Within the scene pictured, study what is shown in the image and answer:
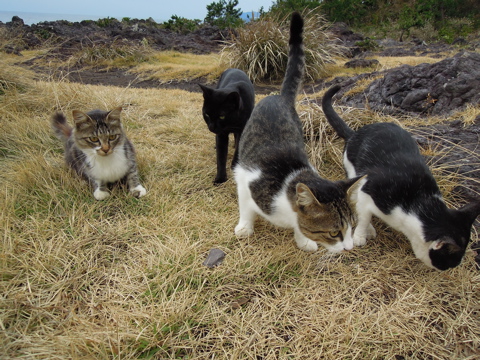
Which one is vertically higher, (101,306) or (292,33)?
(292,33)

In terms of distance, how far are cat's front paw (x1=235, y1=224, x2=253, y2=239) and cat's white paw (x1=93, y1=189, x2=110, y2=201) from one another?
3.60 feet

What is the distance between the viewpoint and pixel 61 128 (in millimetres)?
2648

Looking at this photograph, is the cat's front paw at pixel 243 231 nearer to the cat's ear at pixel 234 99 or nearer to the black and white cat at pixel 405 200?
the black and white cat at pixel 405 200

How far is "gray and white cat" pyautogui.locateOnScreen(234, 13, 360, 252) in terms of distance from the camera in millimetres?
1615

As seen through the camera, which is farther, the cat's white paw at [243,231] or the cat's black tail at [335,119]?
the cat's black tail at [335,119]

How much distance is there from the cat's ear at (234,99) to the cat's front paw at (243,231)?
1.17 metres

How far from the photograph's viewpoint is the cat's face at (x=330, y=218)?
1596 mm

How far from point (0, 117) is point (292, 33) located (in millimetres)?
3104

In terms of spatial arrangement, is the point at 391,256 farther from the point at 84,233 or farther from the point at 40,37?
the point at 40,37

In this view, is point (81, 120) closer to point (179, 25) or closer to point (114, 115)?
point (114, 115)

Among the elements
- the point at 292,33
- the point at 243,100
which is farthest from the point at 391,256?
the point at 292,33

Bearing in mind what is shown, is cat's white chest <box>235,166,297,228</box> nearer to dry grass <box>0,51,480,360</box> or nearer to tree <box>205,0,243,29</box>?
dry grass <box>0,51,480,360</box>

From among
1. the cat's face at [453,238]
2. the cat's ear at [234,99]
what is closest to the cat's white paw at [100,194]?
the cat's ear at [234,99]

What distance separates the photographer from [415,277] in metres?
1.76
